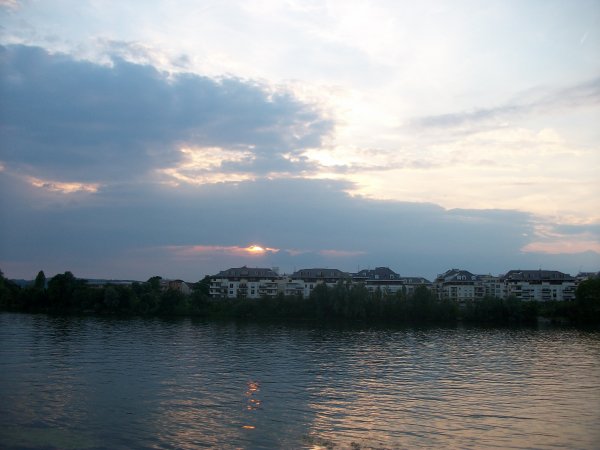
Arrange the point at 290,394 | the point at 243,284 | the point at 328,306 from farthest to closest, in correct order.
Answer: the point at 243,284 < the point at 328,306 < the point at 290,394

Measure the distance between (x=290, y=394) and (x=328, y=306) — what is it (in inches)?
1862

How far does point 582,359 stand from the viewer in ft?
110

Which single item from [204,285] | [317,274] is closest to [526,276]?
[317,274]

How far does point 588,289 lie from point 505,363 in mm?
42351

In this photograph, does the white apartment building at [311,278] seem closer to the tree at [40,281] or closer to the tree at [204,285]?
the tree at [204,285]

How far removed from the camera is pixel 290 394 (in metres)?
21.2

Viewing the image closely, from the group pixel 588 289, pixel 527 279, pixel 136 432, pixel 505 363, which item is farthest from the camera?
pixel 527 279

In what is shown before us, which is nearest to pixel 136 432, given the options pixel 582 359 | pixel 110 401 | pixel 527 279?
pixel 110 401

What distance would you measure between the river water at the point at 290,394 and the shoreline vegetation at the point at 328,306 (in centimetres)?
2589

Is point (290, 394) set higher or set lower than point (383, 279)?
lower

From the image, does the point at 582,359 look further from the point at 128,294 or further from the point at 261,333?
the point at 128,294

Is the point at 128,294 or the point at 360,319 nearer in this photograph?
the point at 360,319

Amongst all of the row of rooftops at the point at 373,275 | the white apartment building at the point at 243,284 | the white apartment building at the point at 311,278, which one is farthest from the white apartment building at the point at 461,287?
the white apartment building at the point at 243,284

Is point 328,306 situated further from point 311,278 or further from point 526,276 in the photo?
point 526,276
